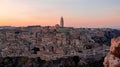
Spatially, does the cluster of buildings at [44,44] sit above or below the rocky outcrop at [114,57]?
below

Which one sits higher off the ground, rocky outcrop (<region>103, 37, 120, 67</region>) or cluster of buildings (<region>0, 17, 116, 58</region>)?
rocky outcrop (<region>103, 37, 120, 67</region>)

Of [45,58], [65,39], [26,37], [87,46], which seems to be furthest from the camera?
[26,37]

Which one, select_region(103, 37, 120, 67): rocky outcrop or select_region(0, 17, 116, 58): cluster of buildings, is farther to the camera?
select_region(0, 17, 116, 58): cluster of buildings

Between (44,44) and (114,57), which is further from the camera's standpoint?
(44,44)

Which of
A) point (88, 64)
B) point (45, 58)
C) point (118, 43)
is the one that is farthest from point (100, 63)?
point (118, 43)

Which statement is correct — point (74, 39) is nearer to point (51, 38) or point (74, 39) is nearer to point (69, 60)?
point (51, 38)

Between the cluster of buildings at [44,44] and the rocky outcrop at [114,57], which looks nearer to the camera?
the rocky outcrop at [114,57]

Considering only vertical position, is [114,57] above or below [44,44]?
above

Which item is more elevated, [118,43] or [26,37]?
[118,43]

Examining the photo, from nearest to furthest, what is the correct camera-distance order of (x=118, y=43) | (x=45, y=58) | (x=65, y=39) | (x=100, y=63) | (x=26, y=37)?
(x=118, y=43), (x=100, y=63), (x=45, y=58), (x=65, y=39), (x=26, y=37)

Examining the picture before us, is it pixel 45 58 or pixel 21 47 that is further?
pixel 21 47
